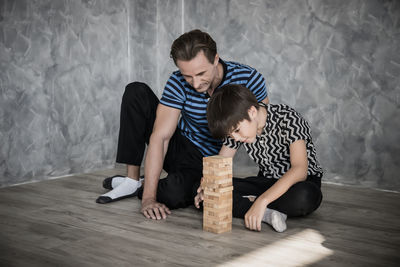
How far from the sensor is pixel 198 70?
1622 millimetres

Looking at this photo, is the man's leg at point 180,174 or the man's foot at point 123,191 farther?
the man's foot at point 123,191

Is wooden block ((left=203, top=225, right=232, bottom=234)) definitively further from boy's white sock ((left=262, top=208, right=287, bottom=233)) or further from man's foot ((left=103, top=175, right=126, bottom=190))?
man's foot ((left=103, top=175, right=126, bottom=190))

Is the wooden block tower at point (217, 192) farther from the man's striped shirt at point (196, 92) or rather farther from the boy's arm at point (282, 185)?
the man's striped shirt at point (196, 92)

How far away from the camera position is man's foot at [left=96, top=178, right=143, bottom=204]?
2.01 meters

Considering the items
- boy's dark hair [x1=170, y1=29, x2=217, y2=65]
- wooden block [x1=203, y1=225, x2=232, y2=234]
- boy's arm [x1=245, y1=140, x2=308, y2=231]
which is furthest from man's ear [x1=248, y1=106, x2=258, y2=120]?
wooden block [x1=203, y1=225, x2=232, y2=234]

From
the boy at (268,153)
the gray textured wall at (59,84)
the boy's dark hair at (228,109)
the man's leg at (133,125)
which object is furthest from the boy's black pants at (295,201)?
A: the gray textured wall at (59,84)

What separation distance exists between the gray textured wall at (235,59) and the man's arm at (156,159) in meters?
1.02

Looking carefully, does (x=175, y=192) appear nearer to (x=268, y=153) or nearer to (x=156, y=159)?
(x=156, y=159)

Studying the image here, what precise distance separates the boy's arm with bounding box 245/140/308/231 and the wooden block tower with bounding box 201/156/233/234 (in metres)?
0.09

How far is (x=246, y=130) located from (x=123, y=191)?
0.82m

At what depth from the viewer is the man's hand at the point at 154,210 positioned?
1.74 m

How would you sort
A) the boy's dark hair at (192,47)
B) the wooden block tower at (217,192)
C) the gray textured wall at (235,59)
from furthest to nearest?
the gray textured wall at (235,59), the boy's dark hair at (192,47), the wooden block tower at (217,192)

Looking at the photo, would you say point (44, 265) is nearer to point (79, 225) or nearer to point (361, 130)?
point (79, 225)

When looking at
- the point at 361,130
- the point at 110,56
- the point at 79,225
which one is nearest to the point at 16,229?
the point at 79,225
